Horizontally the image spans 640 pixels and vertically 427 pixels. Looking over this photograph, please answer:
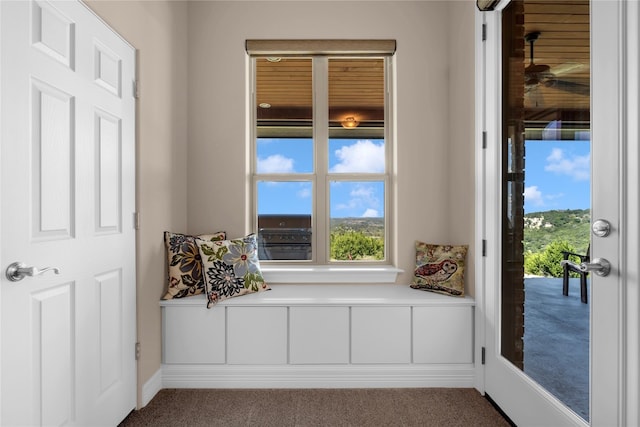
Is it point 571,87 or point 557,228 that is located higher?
point 571,87

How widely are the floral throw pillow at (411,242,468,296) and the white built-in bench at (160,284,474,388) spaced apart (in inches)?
5.9

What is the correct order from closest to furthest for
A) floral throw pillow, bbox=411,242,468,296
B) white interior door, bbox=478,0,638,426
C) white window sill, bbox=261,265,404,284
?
1. white interior door, bbox=478,0,638,426
2. floral throw pillow, bbox=411,242,468,296
3. white window sill, bbox=261,265,404,284

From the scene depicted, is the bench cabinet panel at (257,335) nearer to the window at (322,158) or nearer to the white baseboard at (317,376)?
the white baseboard at (317,376)

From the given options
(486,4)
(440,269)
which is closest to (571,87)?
(486,4)

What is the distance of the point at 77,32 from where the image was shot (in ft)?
5.21

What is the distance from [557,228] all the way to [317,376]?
1.57m

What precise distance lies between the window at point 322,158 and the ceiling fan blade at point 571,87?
57.0 inches

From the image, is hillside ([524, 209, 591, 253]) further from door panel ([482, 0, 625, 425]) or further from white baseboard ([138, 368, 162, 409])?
white baseboard ([138, 368, 162, 409])

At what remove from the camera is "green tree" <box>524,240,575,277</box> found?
1571 millimetres

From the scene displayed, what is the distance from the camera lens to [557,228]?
1605 mm

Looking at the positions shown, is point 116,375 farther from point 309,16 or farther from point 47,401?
point 309,16

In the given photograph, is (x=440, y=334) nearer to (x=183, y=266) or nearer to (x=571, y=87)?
(x=571, y=87)

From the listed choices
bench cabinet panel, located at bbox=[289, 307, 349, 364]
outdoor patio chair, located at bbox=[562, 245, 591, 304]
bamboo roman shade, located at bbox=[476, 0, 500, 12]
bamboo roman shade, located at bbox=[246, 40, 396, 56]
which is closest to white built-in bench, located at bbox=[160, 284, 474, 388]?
bench cabinet panel, located at bbox=[289, 307, 349, 364]

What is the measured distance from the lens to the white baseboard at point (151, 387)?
216 centimetres
